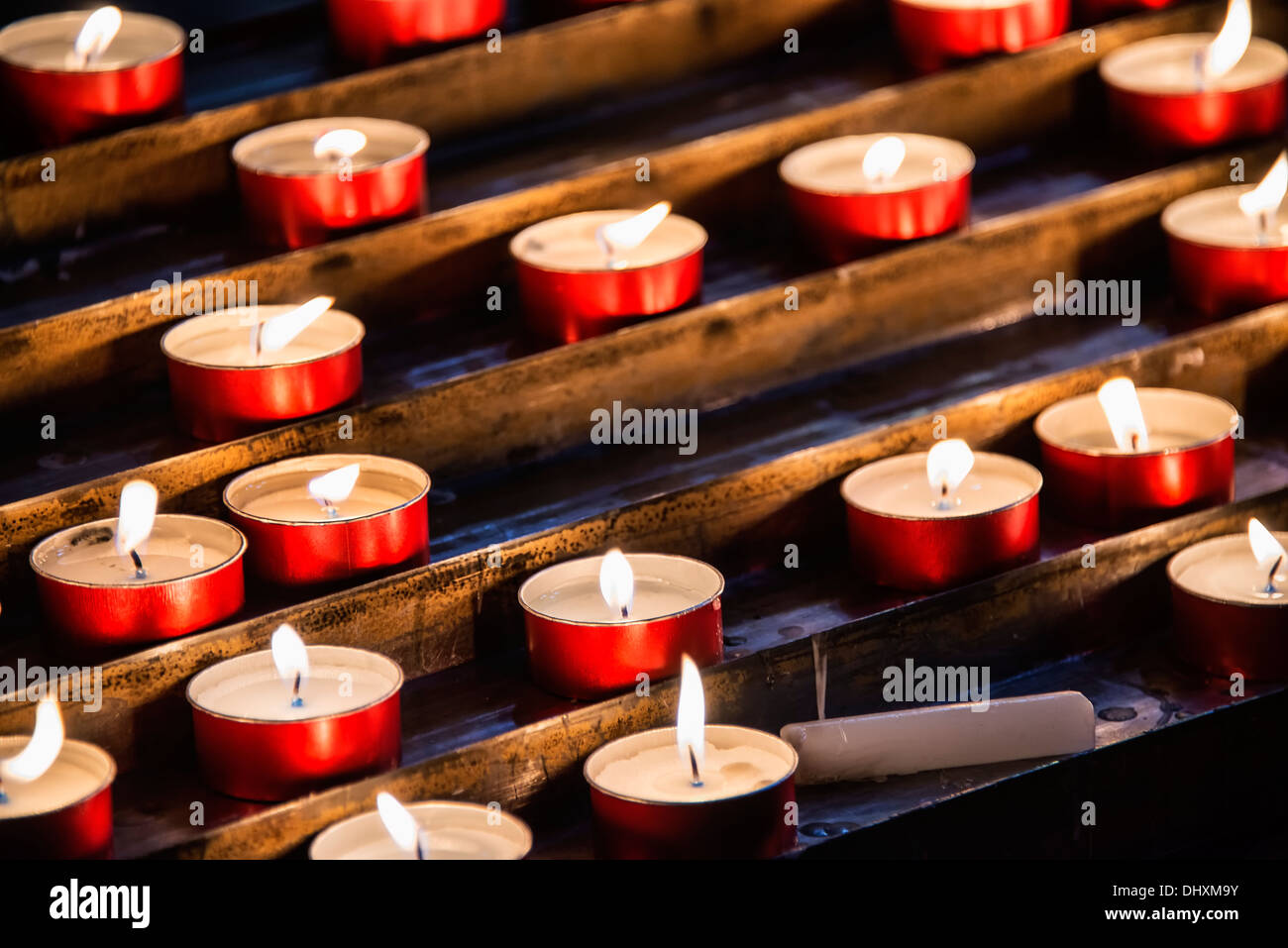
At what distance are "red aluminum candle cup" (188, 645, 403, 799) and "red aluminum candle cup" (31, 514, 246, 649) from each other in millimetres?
81

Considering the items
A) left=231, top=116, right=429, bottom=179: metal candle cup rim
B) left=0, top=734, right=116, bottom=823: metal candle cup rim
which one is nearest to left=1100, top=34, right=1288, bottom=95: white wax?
left=231, top=116, right=429, bottom=179: metal candle cup rim

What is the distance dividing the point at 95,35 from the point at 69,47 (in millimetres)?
193

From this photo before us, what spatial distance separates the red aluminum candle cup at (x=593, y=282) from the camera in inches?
111

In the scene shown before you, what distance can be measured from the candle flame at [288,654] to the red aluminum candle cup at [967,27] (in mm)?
1404

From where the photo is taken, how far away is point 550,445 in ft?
9.32

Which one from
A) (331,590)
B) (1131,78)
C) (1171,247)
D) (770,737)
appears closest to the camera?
(770,737)

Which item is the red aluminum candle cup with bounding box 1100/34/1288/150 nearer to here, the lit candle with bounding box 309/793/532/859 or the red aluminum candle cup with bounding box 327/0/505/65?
the red aluminum candle cup with bounding box 327/0/505/65

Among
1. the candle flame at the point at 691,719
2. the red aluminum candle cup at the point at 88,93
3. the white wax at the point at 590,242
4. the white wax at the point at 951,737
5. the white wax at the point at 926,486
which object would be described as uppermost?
the red aluminum candle cup at the point at 88,93

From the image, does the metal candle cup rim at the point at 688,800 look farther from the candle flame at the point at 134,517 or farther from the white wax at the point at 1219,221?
the white wax at the point at 1219,221

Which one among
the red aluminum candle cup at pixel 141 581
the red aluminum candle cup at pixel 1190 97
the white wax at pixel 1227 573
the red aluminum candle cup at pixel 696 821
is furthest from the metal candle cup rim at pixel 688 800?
the red aluminum candle cup at pixel 1190 97

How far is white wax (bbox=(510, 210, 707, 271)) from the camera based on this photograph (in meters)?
2.90
